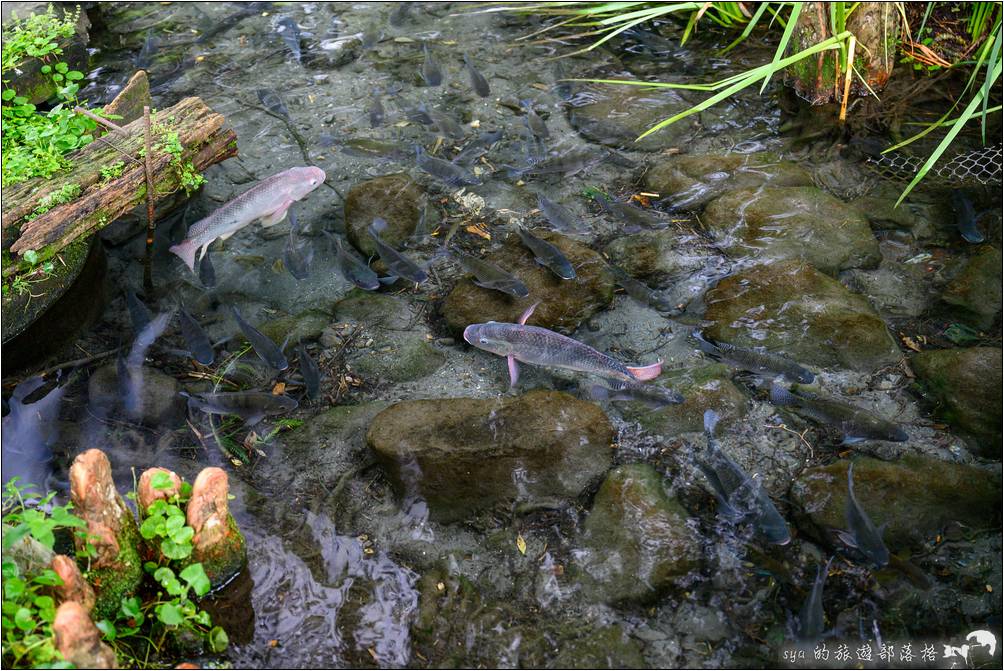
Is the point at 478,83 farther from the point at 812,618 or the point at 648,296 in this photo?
the point at 812,618

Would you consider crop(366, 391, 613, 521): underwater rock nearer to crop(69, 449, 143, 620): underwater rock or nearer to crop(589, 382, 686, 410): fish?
crop(589, 382, 686, 410): fish

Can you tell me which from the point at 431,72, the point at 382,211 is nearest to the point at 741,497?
the point at 382,211

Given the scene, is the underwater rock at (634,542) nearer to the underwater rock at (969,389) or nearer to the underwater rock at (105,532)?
the underwater rock at (969,389)

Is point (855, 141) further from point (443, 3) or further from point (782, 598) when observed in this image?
point (443, 3)

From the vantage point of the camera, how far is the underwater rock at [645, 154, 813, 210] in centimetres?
479

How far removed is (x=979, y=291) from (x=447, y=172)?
309 cm

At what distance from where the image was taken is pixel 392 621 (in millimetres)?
2889

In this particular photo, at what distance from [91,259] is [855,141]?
4.87 m

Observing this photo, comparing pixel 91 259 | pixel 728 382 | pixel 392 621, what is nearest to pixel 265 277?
pixel 91 259

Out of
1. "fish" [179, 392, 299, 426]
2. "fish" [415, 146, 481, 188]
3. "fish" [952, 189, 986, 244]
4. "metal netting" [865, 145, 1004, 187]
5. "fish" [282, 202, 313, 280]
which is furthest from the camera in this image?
"fish" [415, 146, 481, 188]

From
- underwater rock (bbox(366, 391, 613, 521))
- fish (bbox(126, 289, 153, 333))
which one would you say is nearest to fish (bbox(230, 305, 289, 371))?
fish (bbox(126, 289, 153, 333))

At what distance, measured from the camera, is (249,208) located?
405cm

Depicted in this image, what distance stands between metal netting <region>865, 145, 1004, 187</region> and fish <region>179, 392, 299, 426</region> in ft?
13.0

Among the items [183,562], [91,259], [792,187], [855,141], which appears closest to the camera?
[183,562]
